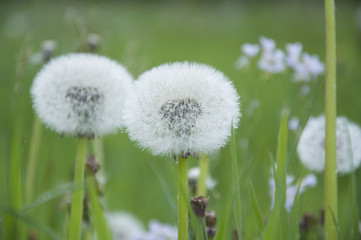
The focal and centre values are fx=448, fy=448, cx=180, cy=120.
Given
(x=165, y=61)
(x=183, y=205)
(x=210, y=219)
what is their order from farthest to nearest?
1. (x=165, y=61)
2. (x=210, y=219)
3. (x=183, y=205)

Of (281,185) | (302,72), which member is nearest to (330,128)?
(281,185)

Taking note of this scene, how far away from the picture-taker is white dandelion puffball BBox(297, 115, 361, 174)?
1255mm

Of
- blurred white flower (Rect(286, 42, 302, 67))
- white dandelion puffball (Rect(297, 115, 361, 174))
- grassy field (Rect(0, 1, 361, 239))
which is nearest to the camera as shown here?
white dandelion puffball (Rect(297, 115, 361, 174))

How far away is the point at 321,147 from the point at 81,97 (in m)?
0.70

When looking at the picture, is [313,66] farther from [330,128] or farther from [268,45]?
[330,128]

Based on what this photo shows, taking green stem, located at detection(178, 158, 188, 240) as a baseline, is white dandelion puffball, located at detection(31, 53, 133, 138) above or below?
above

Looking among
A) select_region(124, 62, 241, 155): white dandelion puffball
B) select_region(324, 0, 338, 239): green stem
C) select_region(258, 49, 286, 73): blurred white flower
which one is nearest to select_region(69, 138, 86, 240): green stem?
select_region(124, 62, 241, 155): white dandelion puffball

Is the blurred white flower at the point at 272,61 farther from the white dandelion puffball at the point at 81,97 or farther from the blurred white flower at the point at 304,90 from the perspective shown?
the white dandelion puffball at the point at 81,97

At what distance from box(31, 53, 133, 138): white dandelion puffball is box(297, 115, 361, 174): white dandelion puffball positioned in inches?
22.3

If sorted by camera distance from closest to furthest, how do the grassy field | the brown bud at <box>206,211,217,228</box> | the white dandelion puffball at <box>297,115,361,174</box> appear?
the brown bud at <box>206,211,217,228</box>, the white dandelion puffball at <box>297,115,361,174</box>, the grassy field

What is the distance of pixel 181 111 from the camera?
811 millimetres

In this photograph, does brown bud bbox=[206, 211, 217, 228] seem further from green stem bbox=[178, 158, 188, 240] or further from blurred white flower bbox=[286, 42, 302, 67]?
blurred white flower bbox=[286, 42, 302, 67]

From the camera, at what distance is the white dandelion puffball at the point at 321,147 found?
4.12 feet

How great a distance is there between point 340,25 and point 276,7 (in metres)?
3.30
